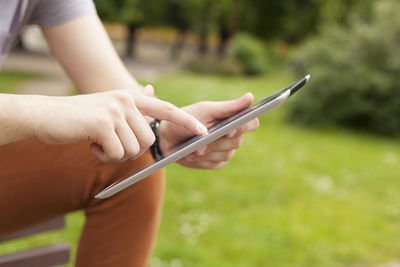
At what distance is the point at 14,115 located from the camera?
1.06m

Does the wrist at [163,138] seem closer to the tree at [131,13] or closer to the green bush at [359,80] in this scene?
the green bush at [359,80]

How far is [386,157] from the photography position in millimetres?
7176

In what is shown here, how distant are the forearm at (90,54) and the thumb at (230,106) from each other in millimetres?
440

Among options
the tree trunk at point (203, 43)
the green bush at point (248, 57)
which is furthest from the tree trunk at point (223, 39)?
the green bush at point (248, 57)

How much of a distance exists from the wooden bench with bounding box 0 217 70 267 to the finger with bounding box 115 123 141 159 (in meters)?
0.84

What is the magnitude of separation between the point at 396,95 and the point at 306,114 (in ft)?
5.26

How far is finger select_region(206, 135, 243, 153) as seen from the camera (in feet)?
4.56

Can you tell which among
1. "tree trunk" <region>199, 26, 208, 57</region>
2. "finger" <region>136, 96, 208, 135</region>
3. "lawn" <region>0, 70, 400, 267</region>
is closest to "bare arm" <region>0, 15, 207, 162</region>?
"finger" <region>136, 96, 208, 135</region>

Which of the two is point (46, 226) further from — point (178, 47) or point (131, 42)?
point (178, 47)

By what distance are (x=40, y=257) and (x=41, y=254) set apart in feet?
0.04

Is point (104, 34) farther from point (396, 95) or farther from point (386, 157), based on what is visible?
point (396, 95)

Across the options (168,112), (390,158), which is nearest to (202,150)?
(168,112)

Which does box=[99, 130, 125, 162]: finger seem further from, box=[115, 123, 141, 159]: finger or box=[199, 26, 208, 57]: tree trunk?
box=[199, 26, 208, 57]: tree trunk

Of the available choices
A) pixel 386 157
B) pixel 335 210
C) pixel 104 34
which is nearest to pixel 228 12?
pixel 386 157
